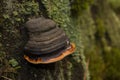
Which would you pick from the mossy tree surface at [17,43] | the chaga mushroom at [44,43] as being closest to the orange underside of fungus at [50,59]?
the chaga mushroom at [44,43]

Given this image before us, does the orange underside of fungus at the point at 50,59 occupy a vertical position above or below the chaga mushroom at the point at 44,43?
below

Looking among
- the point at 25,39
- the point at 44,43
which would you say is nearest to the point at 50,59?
the point at 44,43

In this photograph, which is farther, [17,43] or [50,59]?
[17,43]

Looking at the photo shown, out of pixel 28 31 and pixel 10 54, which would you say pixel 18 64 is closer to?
pixel 10 54

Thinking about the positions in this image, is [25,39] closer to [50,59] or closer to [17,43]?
[17,43]

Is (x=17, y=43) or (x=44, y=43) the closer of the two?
(x=44, y=43)

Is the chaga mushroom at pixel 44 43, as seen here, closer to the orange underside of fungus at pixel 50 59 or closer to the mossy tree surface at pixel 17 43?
the orange underside of fungus at pixel 50 59

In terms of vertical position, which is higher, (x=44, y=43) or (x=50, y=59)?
(x=44, y=43)

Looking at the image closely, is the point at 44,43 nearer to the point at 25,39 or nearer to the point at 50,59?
the point at 50,59

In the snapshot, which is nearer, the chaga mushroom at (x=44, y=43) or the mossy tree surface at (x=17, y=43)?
the chaga mushroom at (x=44, y=43)
